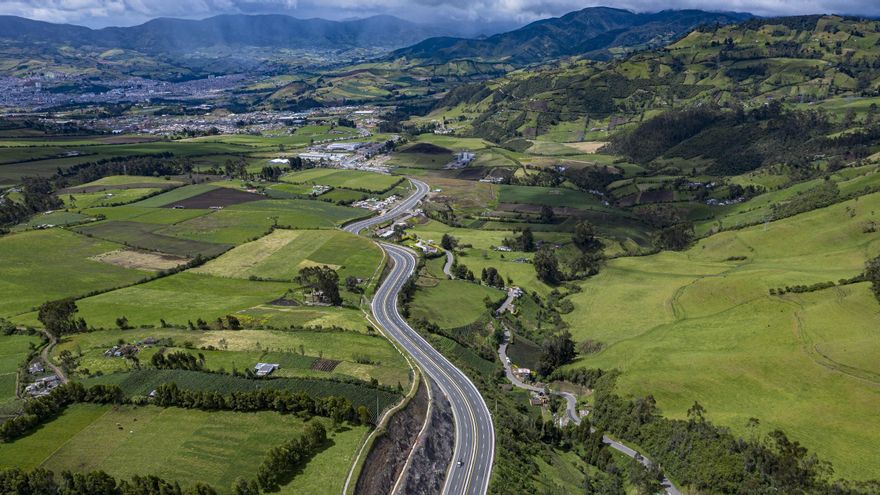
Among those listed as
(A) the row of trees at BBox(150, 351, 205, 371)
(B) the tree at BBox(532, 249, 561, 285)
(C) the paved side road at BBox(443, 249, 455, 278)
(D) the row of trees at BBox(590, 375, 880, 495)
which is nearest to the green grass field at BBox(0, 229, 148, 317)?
(A) the row of trees at BBox(150, 351, 205, 371)

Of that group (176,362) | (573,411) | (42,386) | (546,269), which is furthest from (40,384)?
(546,269)

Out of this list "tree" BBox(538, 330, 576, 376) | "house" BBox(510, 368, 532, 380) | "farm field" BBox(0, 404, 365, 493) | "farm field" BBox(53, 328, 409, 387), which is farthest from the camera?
"tree" BBox(538, 330, 576, 376)

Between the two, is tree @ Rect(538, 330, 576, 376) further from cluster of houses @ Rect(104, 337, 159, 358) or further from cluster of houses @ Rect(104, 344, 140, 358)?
cluster of houses @ Rect(104, 344, 140, 358)

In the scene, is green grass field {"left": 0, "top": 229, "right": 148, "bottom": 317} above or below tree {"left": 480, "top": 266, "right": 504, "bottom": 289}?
above

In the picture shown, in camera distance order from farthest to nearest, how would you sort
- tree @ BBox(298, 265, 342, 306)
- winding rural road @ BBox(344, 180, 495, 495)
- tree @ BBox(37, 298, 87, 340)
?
tree @ BBox(298, 265, 342, 306)
tree @ BBox(37, 298, 87, 340)
winding rural road @ BBox(344, 180, 495, 495)

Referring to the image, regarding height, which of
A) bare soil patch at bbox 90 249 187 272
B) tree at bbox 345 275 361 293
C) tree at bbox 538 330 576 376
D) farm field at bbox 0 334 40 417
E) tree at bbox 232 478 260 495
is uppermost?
tree at bbox 232 478 260 495

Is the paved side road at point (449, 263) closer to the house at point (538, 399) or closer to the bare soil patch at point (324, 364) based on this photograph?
the house at point (538, 399)

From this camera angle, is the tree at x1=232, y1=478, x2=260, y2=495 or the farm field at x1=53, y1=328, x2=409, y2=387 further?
the farm field at x1=53, y1=328, x2=409, y2=387
